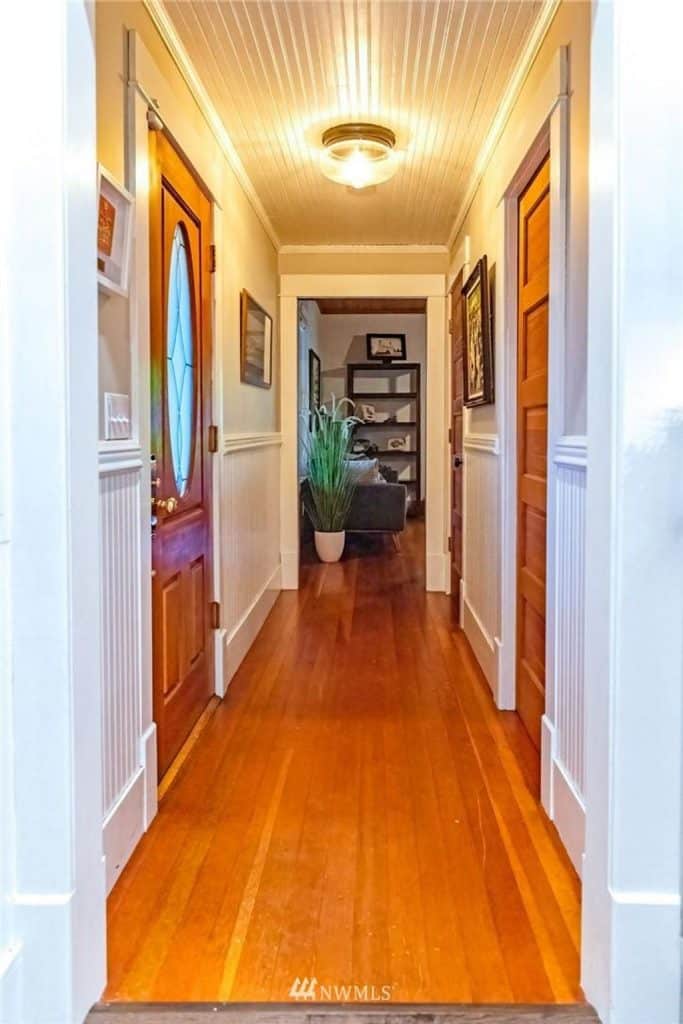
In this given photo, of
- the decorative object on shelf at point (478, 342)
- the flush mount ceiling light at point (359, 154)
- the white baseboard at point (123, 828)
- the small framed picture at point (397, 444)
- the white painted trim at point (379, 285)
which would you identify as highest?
A: the flush mount ceiling light at point (359, 154)

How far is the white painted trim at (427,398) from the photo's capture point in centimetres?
529

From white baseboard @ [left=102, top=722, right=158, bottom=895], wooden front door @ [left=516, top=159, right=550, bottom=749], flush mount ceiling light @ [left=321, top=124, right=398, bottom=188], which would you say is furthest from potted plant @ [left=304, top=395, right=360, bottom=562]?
white baseboard @ [left=102, top=722, right=158, bottom=895]

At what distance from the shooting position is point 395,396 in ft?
34.2

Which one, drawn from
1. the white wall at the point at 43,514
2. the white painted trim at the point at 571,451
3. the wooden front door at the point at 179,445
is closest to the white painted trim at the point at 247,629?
the wooden front door at the point at 179,445

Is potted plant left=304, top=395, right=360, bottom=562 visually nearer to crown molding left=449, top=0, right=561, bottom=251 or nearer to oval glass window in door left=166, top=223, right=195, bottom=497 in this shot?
crown molding left=449, top=0, right=561, bottom=251

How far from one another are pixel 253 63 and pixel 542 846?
2551 mm

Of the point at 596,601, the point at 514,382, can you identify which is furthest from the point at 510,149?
the point at 596,601

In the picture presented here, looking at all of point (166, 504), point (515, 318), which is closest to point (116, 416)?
point (166, 504)

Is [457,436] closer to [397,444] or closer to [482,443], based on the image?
[482,443]

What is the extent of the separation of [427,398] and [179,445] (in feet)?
9.60

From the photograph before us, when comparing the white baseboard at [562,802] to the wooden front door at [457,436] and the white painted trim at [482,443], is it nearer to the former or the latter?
the white painted trim at [482,443]

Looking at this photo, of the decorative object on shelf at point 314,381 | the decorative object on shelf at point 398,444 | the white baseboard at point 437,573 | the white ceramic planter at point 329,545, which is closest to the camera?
the white baseboard at point 437,573

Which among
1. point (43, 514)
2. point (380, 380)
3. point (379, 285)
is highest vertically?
point (379, 285)

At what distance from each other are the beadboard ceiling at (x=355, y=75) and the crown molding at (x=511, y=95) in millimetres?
20
